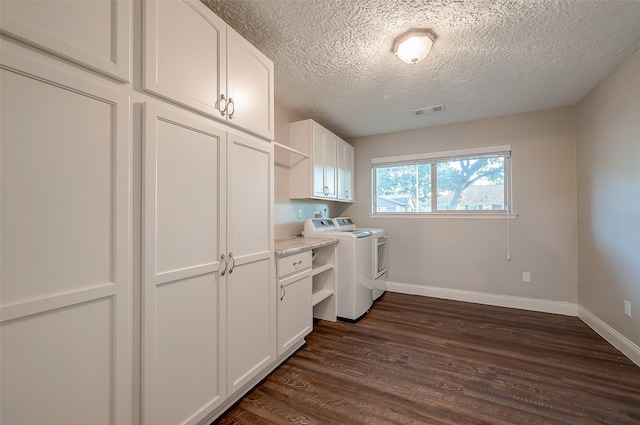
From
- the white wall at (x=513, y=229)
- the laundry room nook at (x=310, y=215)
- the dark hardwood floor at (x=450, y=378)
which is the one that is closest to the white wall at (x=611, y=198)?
the laundry room nook at (x=310, y=215)

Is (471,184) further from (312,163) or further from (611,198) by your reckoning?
(312,163)

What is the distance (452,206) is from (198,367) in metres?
3.38

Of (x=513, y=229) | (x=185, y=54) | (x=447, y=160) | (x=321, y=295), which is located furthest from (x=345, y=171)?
(x=185, y=54)

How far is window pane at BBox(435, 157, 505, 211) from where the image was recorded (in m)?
3.39

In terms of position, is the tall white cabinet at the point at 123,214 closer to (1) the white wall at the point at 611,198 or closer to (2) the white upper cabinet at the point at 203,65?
(2) the white upper cabinet at the point at 203,65

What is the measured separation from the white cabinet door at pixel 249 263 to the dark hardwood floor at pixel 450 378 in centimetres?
26

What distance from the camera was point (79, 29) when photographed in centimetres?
94

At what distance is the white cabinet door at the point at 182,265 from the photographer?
1.15m

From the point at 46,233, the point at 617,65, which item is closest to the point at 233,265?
the point at 46,233

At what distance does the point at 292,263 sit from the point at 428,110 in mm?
2357

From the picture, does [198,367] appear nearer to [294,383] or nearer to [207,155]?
[294,383]

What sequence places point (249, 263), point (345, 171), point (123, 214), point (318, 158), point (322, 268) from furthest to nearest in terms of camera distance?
point (345, 171), point (318, 158), point (322, 268), point (249, 263), point (123, 214)

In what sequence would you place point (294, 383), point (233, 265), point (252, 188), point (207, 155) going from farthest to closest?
1. point (294, 383)
2. point (252, 188)
3. point (233, 265)
4. point (207, 155)

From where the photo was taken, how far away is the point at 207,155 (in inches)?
55.7
